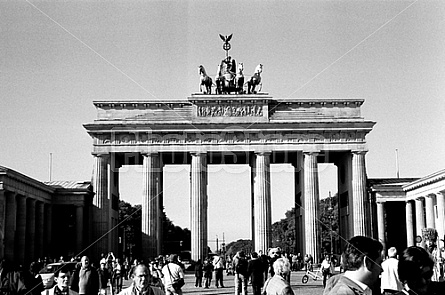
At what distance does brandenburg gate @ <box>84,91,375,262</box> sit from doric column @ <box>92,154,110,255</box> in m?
0.10

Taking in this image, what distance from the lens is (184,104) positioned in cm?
7250

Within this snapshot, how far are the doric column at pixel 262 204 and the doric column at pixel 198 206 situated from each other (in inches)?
212

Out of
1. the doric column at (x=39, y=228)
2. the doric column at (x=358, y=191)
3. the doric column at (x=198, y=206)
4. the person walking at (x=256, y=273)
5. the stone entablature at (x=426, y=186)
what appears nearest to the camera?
the person walking at (x=256, y=273)

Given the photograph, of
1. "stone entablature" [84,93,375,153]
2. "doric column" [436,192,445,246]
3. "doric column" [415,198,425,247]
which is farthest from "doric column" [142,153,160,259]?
"doric column" [436,192,445,246]

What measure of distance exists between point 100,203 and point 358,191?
87.2 ft

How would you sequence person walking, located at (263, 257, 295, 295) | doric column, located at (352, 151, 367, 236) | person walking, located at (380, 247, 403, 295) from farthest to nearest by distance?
doric column, located at (352, 151, 367, 236) → person walking, located at (380, 247, 403, 295) → person walking, located at (263, 257, 295, 295)

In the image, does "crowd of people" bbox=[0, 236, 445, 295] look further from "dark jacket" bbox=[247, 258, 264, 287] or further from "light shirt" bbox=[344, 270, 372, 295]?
"dark jacket" bbox=[247, 258, 264, 287]

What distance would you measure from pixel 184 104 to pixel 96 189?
12655 millimetres

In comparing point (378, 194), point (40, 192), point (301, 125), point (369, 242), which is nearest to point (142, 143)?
point (40, 192)

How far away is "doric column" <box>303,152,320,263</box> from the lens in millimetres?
70750

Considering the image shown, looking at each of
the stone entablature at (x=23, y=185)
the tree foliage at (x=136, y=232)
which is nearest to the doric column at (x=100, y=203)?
the stone entablature at (x=23, y=185)

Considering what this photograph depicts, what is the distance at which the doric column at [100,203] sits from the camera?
231 ft

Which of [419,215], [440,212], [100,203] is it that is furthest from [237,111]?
[440,212]

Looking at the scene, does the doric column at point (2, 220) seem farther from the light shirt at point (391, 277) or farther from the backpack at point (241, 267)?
the light shirt at point (391, 277)
